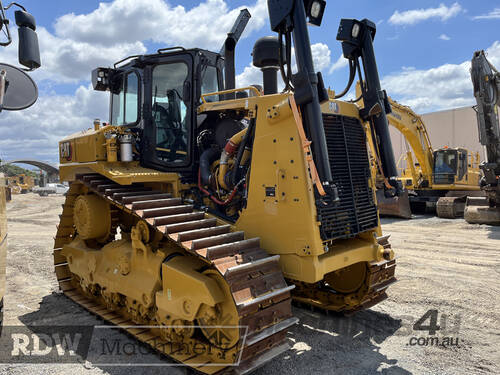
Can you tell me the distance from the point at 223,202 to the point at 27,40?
2.63 m

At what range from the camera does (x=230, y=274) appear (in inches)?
133

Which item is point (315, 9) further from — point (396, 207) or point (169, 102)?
point (396, 207)

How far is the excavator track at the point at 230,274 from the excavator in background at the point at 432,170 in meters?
12.3

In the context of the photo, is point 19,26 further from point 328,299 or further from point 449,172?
point 449,172

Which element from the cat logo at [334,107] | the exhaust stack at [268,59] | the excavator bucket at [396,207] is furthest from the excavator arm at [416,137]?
the cat logo at [334,107]

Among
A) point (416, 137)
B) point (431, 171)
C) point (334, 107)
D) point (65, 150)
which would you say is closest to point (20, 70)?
point (334, 107)

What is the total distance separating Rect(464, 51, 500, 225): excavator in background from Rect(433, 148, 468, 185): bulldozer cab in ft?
9.66

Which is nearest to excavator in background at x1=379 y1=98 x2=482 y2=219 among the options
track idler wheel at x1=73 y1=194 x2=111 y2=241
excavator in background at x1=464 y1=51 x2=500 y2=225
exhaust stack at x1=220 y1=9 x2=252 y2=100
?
excavator in background at x1=464 y1=51 x2=500 y2=225

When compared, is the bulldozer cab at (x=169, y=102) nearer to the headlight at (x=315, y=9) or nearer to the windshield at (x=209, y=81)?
the windshield at (x=209, y=81)

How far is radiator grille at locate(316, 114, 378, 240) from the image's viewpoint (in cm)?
408

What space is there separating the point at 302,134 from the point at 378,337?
8.34ft

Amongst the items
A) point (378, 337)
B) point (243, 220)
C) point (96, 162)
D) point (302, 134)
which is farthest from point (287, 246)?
point (96, 162)

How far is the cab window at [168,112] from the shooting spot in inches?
205

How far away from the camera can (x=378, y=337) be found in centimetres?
453
